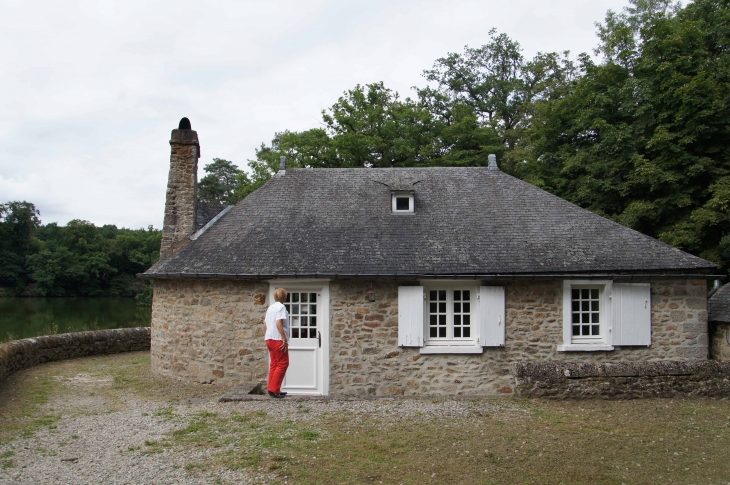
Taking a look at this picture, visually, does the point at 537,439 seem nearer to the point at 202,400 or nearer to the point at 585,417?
the point at 585,417

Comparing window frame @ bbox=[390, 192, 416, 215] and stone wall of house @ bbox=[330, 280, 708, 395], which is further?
window frame @ bbox=[390, 192, 416, 215]

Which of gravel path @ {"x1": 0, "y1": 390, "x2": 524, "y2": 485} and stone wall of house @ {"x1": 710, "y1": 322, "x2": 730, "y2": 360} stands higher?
stone wall of house @ {"x1": 710, "y1": 322, "x2": 730, "y2": 360}

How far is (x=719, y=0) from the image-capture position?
19.1 m

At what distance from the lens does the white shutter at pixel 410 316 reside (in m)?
9.77

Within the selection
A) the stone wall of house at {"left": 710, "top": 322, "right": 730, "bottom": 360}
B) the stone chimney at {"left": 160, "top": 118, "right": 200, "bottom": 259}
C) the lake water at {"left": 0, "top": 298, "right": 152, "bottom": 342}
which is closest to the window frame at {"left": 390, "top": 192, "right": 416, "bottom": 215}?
the stone chimney at {"left": 160, "top": 118, "right": 200, "bottom": 259}

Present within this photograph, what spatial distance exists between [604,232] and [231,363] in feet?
26.0

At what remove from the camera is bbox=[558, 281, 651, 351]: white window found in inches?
395

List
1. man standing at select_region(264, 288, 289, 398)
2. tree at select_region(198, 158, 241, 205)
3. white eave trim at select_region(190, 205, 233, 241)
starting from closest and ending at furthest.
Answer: man standing at select_region(264, 288, 289, 398), white eave trim at select_region(190, 205, 233, 241), tree at select_region(198, 158, 241, 205)

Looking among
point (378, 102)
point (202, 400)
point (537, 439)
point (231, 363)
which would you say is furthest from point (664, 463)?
point (378, 102)

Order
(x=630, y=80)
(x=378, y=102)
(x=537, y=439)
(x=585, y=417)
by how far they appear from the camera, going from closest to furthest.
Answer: (x=537, y=439) < (x=585, y=417) < (x=630, y=80) < (x=378, y=102)

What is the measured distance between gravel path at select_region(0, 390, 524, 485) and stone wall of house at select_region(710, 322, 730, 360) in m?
5.24

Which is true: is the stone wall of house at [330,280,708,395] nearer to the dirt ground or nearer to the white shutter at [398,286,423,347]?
the white shutter at [398,286,423,347]

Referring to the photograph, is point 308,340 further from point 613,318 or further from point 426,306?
point 613,318

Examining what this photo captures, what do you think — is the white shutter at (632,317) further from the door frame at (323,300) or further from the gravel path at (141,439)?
the door frame at (323,300)
